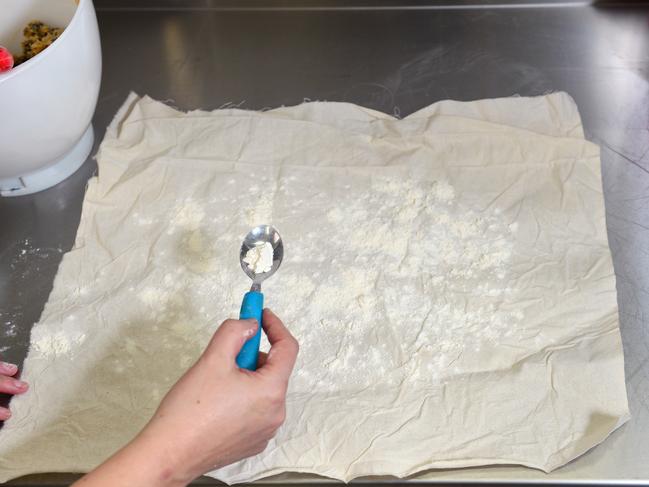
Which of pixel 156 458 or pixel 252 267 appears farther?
pixel 252 267

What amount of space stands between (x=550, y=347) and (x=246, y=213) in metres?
0.41

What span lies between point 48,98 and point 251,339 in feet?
1.37

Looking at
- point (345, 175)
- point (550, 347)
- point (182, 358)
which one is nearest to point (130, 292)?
point (182, 358)

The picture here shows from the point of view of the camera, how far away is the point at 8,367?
2.43 feet

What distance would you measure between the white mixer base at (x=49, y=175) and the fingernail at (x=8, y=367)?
28cm

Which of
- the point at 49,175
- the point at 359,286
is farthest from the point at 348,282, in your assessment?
the point at 49,175

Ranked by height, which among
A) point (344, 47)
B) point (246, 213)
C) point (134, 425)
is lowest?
point (134, 425)

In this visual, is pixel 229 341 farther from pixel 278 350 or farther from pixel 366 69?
pixel 366 69

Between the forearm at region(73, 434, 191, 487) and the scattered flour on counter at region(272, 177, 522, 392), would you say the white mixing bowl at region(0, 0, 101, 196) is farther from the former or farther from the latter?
the forearm at region(73, 434, 191, 487)

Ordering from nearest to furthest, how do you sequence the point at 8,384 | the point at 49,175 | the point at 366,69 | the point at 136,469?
the point at 136,469 < the point at 8,384 < the point at 49,175 < the point at 366,69

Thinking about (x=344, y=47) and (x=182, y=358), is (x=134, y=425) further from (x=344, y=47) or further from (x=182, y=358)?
(x=344, y=47)

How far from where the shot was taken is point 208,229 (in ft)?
2.82

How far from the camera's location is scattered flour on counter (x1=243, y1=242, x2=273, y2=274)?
78 cm

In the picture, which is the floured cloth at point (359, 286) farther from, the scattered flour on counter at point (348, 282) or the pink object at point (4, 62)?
the pink object at point (4, 62)
